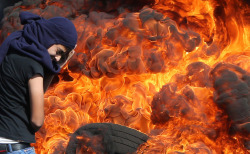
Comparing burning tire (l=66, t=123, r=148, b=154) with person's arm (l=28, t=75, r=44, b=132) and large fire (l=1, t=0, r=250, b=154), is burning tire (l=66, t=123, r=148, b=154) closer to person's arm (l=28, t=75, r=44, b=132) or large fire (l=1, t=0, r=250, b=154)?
large fire (l=1, t=0, r=250, b=154)

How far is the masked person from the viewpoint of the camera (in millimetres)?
1847

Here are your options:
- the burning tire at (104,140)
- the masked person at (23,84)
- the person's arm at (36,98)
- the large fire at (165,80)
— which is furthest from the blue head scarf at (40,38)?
the large fire at (165,80)

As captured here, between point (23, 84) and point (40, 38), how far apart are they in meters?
0.32

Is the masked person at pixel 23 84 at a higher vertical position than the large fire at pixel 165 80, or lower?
higher

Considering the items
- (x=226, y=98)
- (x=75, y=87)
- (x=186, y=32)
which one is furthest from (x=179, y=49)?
(x=75, y=87)

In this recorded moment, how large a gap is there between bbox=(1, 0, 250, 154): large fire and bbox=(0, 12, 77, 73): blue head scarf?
1.38 metres

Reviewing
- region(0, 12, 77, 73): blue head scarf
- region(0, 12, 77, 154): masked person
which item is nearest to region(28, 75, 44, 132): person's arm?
region(0, 12, 77, 154): masked person

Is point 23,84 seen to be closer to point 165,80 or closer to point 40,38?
point 40,38

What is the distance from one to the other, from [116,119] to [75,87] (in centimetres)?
85

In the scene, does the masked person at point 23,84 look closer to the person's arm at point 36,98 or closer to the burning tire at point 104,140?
the person's arm at point 36,98

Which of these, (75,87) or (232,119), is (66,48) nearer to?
(232,119)

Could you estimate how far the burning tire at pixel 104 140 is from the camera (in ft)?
9.43

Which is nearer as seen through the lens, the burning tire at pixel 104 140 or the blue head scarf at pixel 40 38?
the blue head scarf at pixel 40 38

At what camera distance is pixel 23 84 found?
186cm
